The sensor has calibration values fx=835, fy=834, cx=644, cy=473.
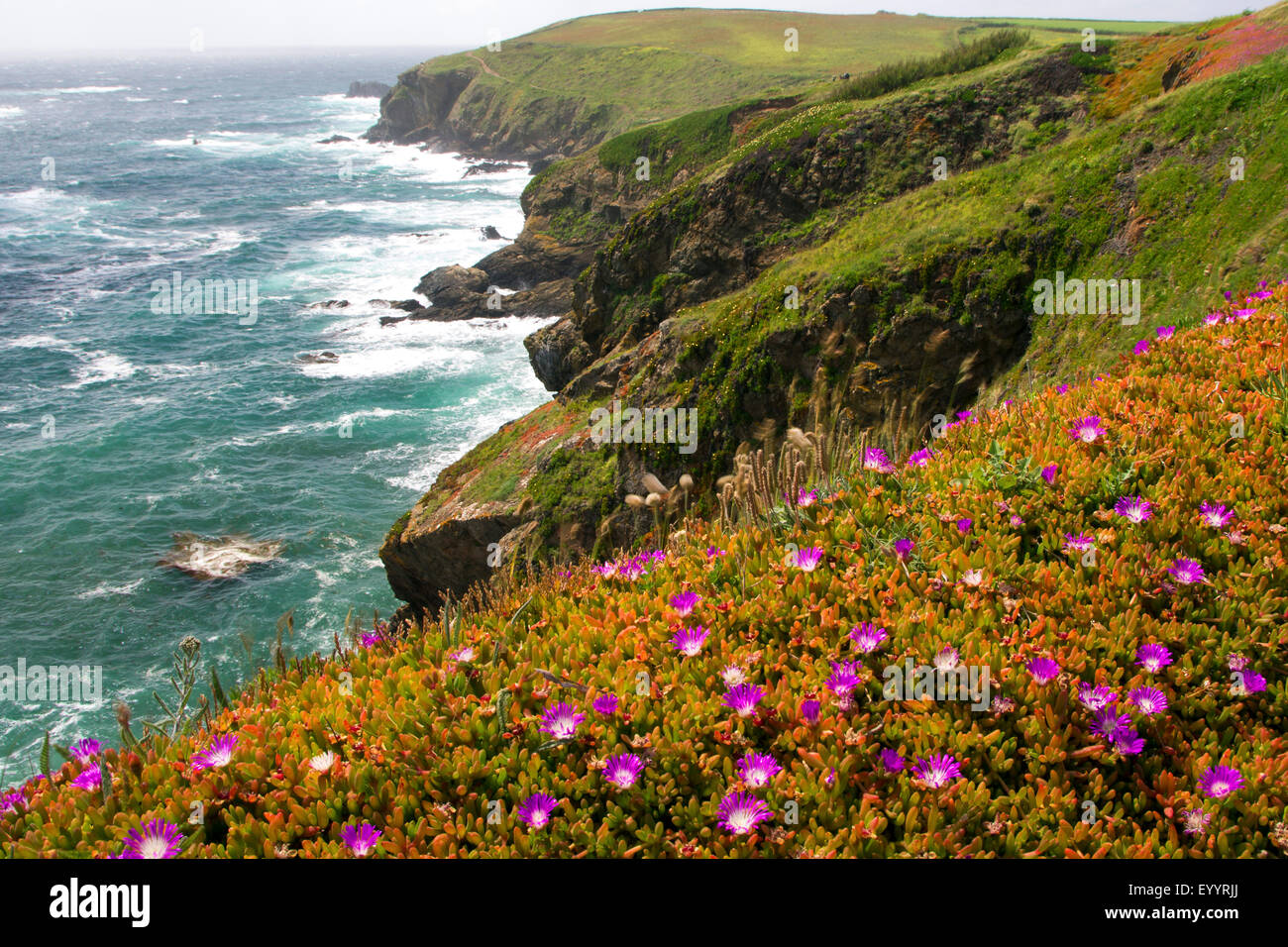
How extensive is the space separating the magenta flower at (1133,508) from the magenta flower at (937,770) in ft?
6.46

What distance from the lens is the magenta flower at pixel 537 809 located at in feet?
10.5

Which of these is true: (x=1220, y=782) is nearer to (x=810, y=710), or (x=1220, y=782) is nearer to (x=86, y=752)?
(x=810, y=710)

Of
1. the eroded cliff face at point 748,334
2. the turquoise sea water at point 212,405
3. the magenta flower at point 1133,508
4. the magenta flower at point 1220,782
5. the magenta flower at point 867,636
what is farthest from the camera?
the turquoise sea water at point 212,405

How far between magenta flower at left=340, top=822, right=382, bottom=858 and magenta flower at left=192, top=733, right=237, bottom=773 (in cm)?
73

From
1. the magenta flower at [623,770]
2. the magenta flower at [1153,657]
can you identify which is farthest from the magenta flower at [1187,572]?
the magenta flower at [623,770]

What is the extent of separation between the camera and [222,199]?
255 ft

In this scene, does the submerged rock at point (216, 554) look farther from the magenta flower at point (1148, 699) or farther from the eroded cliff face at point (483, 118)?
the eroded cliff face at point (483, 118)

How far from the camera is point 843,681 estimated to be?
3.75 metres

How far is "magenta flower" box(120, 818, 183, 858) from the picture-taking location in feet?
10.2

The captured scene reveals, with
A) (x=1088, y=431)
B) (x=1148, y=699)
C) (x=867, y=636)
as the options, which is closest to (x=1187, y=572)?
(x=1148, y=699)
